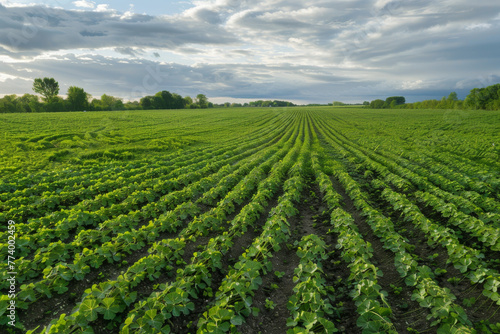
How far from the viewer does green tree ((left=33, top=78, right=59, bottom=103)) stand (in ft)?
274

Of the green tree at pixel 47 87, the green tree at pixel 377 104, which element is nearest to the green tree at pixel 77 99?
the green tree at pixel 47 87

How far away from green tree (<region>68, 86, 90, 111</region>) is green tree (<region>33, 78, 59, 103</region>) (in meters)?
7.41

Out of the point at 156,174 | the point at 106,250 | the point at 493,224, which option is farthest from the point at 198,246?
the point at 493,224

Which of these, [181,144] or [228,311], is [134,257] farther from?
[181,144]

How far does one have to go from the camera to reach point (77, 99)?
81.6 meters

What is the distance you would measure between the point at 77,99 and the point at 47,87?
15628 mm

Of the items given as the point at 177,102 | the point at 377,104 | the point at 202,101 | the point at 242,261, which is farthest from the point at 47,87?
the point at 377,104

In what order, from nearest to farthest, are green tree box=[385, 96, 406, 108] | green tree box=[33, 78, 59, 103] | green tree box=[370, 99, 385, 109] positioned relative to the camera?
1. green tree box=[33, 78, 59, 103]
2. green tree box=[370, 99, 385, 109]
3. green tree box=[385, 96, 406, 108]

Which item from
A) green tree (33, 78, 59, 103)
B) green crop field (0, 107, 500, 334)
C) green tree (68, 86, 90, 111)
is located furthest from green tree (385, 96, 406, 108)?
green tree (33, 78, 59, 103)

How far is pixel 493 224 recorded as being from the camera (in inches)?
297

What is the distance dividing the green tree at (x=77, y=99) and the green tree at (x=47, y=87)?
7407 millimetres

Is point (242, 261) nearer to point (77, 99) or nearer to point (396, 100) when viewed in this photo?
point (77, 99)

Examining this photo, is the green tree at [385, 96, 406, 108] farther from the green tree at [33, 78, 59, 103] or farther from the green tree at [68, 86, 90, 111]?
the green tree at [33, 78, 59, 103]

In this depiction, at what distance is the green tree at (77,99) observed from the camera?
80750 millimetres
